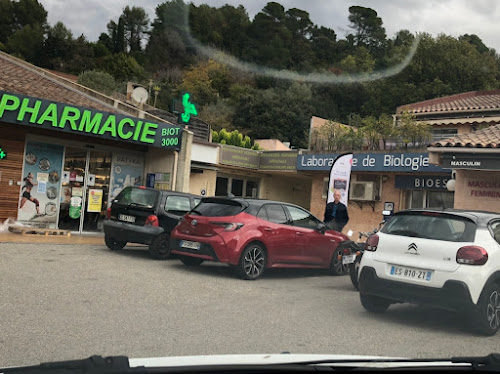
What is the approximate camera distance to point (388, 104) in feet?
158

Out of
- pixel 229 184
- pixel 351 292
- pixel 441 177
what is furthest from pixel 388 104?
pixel 351 292

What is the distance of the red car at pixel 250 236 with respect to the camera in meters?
9.74

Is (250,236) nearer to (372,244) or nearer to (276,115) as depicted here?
(372,244)

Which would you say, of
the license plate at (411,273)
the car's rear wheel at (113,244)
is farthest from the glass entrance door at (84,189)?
the license plate at (411,273)

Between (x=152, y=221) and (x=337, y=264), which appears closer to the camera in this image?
(x=337, y=264)

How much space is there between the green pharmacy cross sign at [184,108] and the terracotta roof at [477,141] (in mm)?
10231

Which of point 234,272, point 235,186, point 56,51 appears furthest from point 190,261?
point 56,51

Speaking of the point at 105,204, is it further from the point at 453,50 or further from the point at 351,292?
the point at 453,50

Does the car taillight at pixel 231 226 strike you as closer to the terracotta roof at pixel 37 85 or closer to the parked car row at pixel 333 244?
the parked car row at pixel 333 244

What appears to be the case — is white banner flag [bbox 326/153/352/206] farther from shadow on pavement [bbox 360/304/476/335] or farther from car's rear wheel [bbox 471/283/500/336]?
car's rear wheel [bbox 471/283/500/336]

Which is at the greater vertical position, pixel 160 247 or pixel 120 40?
pixel 120 40

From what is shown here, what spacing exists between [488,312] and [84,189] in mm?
13649

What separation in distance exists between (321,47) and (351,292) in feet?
200

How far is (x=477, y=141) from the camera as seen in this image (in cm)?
1233
